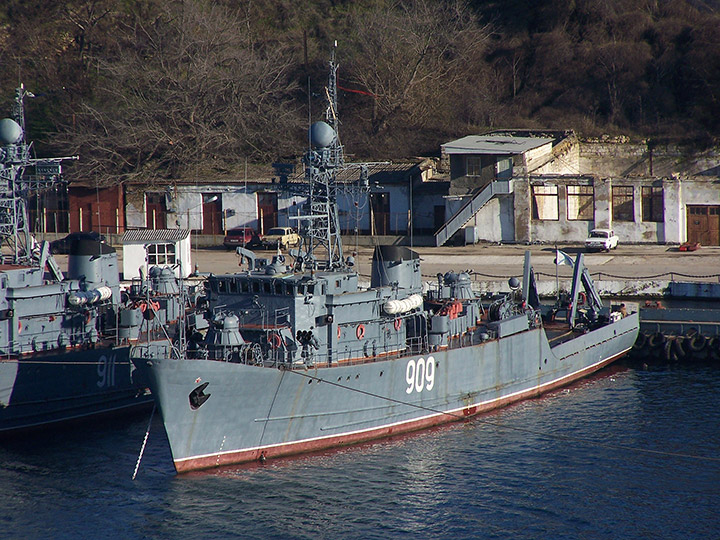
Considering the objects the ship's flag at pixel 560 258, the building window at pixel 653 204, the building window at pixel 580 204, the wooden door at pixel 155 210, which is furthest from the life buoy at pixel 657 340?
the wooden door at pixel 155 210

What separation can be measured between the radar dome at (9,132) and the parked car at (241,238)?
2326 cm

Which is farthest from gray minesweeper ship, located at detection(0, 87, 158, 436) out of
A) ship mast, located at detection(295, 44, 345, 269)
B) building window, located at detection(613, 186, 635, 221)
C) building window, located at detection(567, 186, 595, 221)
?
building window, located at detection(613, 186, 635, 221)

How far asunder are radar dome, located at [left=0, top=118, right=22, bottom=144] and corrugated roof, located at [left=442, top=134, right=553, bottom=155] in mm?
30464

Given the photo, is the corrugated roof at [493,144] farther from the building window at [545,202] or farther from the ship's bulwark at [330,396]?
the ship's bulwark at [330,396]

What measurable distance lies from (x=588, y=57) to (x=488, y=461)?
5441cm

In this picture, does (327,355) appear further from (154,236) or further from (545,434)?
(154,236)

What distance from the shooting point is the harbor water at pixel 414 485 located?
24.5 meters

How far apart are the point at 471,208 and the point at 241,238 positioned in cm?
1450

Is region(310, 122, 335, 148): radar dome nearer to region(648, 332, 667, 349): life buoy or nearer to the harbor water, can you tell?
the harbor water

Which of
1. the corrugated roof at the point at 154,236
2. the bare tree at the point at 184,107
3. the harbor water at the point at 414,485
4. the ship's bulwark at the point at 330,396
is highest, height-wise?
the bare tree at the point at 184,107

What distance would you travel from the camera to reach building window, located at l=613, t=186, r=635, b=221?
59594 millimetres

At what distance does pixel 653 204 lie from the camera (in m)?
61.5

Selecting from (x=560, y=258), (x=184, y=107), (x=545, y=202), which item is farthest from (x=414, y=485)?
(x=184, y=107)

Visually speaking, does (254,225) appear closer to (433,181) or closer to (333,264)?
(433,181)
